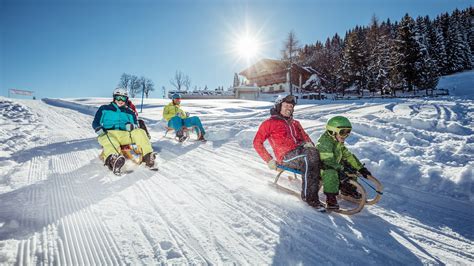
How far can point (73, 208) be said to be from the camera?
2.87 meters

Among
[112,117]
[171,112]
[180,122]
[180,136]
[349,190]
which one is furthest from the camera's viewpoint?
[171,112]

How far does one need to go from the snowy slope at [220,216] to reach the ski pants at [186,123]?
271 centimetres

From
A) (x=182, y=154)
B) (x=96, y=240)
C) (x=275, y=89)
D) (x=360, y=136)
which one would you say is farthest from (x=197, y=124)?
(x=275, y=89)

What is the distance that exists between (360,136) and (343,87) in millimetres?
44118

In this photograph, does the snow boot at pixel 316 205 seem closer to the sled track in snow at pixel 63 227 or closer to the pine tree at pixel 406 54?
the sled track in snow at pixel 63 227

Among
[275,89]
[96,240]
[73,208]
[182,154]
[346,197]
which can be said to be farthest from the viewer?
[275,89]

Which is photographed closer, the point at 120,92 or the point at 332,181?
the point at 332,181

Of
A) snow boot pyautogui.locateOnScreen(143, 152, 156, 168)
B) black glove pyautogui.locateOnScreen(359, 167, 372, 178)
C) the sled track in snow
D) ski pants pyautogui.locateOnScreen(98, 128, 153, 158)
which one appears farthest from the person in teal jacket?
ski pants pyautogui.locateOnScreen(98, 128, 153, 158)

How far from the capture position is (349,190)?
332 centimetres

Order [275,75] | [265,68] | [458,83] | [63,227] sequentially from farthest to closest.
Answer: [265,68], [275,75], [458,83], [63,227]

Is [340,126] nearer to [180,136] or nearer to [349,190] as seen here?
[349,190]

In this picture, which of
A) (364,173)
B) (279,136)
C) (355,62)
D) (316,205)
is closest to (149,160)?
(279,136)

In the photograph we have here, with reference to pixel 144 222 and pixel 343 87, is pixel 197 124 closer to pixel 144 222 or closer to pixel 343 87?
pixel 144 222

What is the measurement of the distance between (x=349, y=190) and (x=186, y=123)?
561cm
